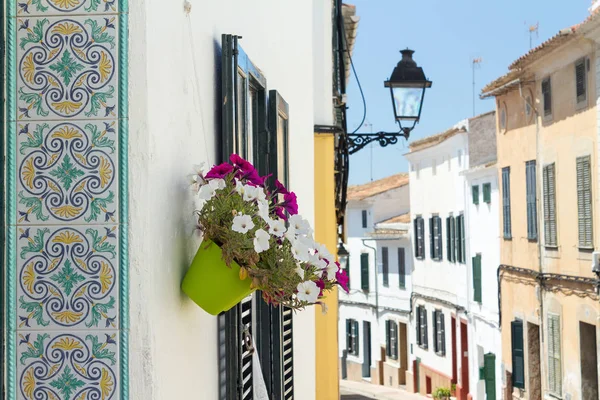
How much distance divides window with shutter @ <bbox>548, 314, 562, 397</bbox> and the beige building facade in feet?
0.06

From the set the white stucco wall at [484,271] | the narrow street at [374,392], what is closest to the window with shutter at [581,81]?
the white stucco wall at [484,271]

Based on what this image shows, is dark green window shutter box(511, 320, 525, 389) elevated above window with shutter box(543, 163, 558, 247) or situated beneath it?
situated beneath

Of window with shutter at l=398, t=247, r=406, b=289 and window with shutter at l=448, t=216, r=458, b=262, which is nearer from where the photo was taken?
window with shutter at l=448, t=216, r=458, b=262

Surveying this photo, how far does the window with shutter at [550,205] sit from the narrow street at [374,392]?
39.8ft

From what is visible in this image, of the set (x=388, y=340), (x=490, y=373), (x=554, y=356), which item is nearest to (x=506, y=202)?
(x=490, y=373)

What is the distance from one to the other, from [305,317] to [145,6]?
4342mm

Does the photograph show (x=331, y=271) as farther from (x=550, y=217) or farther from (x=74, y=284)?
(x=550, y=217)

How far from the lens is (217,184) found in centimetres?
273

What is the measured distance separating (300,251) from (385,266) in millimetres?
37618

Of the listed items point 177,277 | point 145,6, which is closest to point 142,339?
point 177,277

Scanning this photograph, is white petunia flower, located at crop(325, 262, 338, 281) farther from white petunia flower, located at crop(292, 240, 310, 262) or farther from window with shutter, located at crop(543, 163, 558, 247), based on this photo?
window with shutter, located at crop(543, 163, 558, 247)

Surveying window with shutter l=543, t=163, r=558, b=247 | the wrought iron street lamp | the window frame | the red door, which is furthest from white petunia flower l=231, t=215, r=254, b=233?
the red door

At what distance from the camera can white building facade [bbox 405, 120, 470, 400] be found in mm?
30203

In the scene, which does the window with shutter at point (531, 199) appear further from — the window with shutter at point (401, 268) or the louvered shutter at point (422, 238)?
the window with shutter at point (401, 268)
